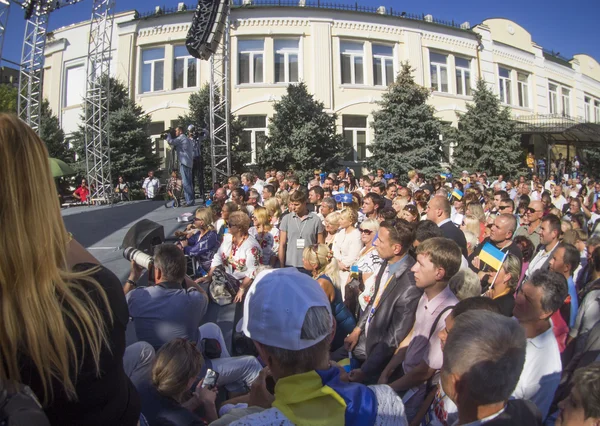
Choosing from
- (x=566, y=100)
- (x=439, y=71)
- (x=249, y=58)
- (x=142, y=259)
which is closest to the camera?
(x=142, y=259)

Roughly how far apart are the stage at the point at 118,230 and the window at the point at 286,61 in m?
11.8

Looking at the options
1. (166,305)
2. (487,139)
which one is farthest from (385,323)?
(487,139)

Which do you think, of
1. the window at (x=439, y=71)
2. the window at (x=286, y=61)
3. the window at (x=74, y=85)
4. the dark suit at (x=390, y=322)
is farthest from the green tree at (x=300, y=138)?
the dark suit at (x=390, y=322)

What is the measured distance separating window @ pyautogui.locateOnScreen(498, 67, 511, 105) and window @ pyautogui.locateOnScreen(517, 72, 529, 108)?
4.09 ft

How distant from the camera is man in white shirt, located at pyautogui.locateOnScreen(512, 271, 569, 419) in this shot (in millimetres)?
2471

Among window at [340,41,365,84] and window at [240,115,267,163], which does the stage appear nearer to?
window at [240,115,267,163]

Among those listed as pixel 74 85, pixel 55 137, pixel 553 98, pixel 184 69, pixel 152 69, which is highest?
pixel 553 98

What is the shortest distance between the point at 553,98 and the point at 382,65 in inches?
648

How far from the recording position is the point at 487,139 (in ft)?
79.2

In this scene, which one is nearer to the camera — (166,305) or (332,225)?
(166,305)

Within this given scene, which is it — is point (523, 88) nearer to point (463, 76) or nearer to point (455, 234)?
point (463, 76)

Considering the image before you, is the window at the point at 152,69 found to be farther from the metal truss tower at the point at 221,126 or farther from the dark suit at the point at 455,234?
the dark suit at the point at 455,234

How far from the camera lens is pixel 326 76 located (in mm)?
23906

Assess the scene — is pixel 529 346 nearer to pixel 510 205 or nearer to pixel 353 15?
pixel 510 205
